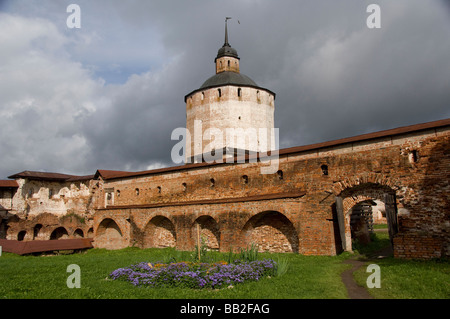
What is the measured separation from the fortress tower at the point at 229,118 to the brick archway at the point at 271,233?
30.1 feet

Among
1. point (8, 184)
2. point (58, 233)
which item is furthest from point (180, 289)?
point (8, 184)

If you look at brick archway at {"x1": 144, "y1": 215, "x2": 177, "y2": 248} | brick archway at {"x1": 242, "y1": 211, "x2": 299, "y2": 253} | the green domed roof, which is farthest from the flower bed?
the green domed roof

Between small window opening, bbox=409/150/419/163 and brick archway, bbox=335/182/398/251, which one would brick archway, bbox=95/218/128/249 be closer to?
brick archway, bbox=335/182/398/251

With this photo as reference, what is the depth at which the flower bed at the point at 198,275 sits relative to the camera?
8.75 m

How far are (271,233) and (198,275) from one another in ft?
24.4

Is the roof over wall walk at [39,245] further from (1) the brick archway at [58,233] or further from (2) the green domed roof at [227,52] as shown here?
(2) the green domed roof at [227,52]

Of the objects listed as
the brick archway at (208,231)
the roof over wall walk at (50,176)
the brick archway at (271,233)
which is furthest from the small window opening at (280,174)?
the roof over wall walk at (50,176)

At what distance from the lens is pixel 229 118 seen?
2556 cm

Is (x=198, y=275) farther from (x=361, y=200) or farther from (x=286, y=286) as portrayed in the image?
(x=361, y=200)

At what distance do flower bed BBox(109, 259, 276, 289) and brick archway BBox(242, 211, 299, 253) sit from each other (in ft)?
16.7
